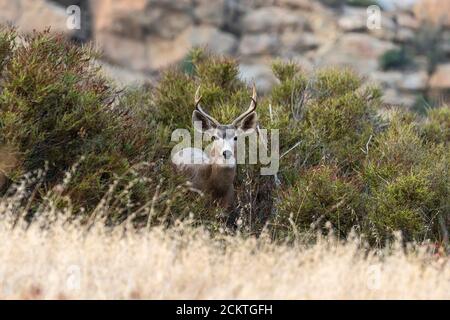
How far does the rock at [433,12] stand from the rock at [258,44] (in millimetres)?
9776

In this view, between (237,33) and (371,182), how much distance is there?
3586 centimetres

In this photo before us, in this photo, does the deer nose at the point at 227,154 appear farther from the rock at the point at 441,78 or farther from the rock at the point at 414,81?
the rock at the point at 441,78

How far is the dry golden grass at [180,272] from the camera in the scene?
23.4ft

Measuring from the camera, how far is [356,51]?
46.2m

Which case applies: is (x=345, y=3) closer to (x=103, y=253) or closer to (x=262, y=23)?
(x=262, y=23)

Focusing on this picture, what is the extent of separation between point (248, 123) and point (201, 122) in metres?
0.62

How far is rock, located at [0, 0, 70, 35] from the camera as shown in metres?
43.9

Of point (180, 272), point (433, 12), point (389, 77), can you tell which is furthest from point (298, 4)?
point (180, 272)

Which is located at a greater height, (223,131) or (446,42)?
(446,42)

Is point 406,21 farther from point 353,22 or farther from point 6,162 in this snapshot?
point 6,162

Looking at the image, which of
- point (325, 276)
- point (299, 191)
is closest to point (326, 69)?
point (299, 191)

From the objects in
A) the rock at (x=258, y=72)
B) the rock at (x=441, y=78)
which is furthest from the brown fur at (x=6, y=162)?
the rock at (x=441, y=78)

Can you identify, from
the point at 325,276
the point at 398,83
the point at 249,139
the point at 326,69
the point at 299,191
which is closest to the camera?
the point at 325,276

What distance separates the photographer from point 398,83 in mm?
45812
